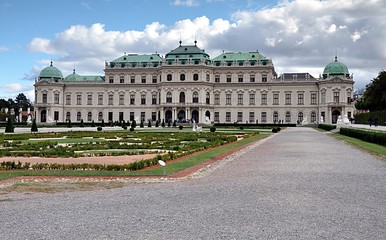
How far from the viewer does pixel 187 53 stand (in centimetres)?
8500

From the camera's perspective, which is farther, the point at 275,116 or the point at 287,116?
the point at 275,116

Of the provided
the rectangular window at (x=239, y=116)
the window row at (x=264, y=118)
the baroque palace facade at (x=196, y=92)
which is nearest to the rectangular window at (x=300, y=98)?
the baroque palace facade at (x=196, y=92)

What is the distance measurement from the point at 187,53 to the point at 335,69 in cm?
2769

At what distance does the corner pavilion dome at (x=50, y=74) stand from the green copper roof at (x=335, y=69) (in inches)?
2050

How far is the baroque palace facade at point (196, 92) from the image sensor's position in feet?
272

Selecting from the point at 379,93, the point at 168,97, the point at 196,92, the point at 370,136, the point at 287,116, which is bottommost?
the point at 370,136

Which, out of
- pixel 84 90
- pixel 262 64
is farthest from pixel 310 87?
pixel 84 90

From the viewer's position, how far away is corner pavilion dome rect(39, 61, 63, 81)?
88.7 metres

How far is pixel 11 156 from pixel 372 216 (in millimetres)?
13664

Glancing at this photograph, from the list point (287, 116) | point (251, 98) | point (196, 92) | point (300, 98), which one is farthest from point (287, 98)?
point (196, 92)

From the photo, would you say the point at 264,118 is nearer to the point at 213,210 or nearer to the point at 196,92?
the point at 196,92

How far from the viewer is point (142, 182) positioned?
10547 mm

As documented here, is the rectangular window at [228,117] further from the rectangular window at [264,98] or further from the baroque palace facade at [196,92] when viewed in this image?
the rectangular window at [264,98]

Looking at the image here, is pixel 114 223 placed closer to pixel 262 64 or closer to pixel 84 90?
pixel 262 64
